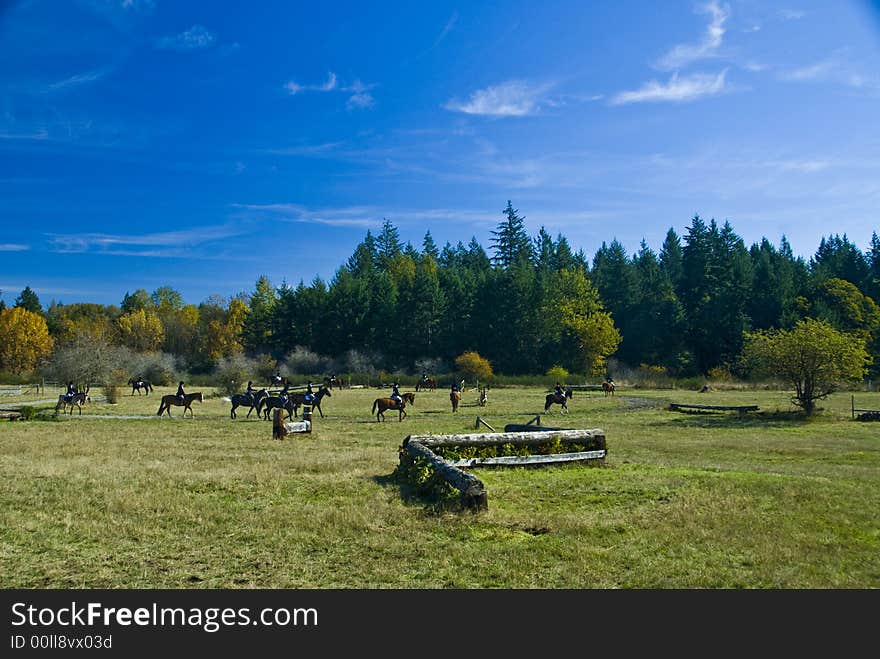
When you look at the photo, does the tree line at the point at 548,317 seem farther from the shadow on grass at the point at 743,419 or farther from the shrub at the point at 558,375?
the shadow on grass at the point at 743,419

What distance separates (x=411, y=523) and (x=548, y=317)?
76549mm

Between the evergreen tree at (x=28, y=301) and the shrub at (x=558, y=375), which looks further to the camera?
the evergreen tree at (x=28, y=301)

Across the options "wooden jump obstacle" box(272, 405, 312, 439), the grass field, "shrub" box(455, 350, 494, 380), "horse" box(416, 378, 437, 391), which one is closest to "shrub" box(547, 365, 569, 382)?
"shrub" box(455, 350, 494, 380)

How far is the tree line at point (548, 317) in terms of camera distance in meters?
79.2

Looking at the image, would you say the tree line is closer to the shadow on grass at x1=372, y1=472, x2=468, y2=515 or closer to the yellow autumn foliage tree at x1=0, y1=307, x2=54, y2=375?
the yellow autumn foliage tree at x1=0, y1=307, x2=54, y2=375

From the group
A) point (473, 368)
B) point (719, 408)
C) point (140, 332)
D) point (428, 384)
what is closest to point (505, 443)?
point (719, 408)

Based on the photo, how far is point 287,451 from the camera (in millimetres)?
17594

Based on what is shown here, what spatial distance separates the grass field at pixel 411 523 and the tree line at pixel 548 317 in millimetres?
63646

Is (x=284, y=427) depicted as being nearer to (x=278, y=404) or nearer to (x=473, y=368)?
(x=278, y=404)

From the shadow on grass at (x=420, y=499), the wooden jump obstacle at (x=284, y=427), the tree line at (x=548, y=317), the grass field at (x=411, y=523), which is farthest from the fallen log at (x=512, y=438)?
the tree line at (x=548, y=317)

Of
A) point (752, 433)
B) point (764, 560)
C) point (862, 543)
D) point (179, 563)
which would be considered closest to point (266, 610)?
point (179, 563)

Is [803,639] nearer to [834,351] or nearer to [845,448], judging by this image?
[845,448]

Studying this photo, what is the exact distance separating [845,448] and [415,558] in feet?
56.9

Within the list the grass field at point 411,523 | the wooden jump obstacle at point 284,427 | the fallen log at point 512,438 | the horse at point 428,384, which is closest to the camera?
the grass field at point 411,523
